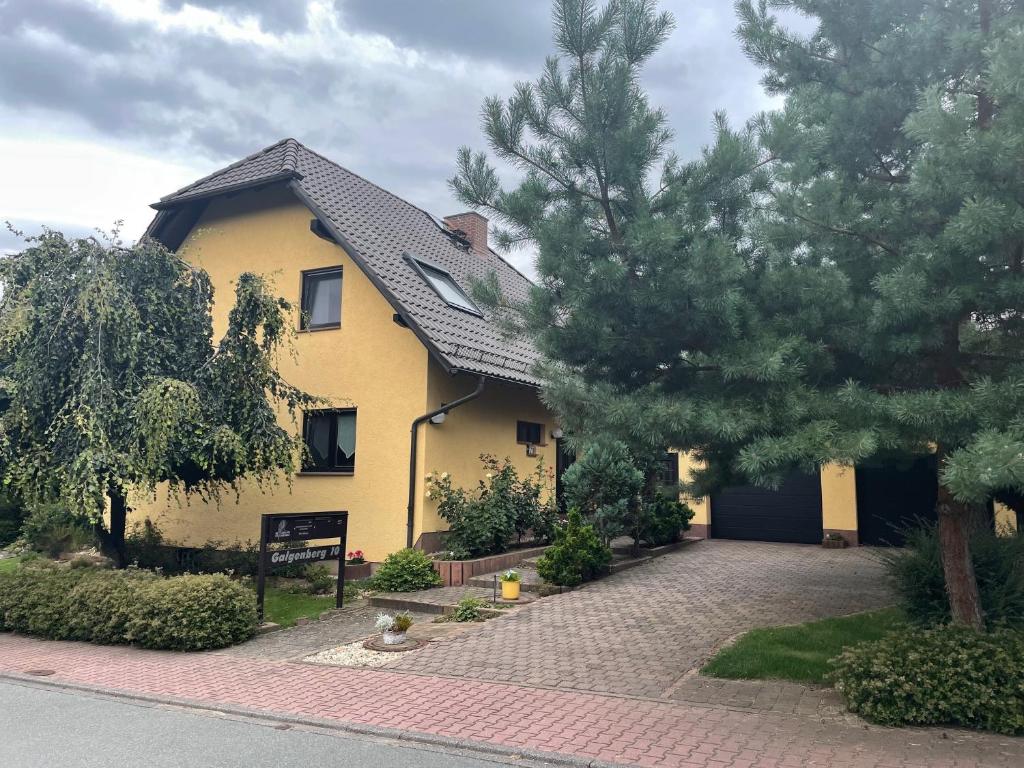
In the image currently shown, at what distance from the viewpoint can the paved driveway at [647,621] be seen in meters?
6.73

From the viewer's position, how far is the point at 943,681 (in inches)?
205

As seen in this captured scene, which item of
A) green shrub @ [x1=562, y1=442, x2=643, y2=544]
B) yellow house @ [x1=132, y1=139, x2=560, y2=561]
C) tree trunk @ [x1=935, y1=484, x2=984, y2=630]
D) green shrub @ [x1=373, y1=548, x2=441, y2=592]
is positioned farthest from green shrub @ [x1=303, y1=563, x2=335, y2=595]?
tree trunk @ [x1=935, y1=484, x2=984, y2=630]

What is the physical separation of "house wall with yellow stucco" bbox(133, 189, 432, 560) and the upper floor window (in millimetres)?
153

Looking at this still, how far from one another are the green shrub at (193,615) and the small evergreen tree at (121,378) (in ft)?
4.63

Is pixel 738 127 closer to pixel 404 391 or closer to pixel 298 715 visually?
pixel 298 715

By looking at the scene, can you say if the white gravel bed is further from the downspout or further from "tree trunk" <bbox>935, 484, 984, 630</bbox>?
"tree trunk" <bbox>935, 484, 984, 630</bbox>

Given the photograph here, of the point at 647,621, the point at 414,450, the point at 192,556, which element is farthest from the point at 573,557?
the point at 192,556

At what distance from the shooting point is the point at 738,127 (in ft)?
18.9

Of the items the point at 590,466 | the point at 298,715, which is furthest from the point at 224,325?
the point at 298,715

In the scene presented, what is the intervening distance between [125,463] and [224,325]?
572cm

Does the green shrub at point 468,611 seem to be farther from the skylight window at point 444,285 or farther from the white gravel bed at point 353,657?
the skylight window at point 444,285

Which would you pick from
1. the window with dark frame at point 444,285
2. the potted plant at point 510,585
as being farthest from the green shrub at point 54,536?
the potted plant at point 510,585

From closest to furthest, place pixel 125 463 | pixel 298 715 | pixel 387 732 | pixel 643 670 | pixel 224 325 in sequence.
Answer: pixel 387 732 < pixel 298 715 < pixel 643 670 < pixel 125 463 < pixel 224 325

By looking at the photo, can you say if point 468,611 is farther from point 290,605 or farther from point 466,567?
point 290,605
